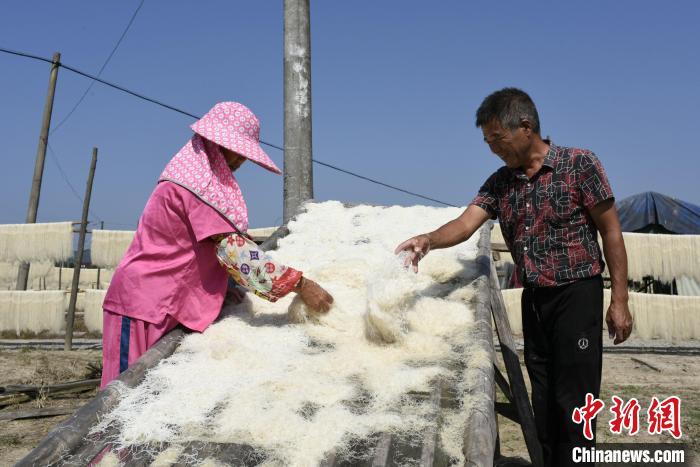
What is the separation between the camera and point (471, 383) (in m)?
2.02

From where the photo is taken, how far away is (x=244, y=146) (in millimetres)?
2500

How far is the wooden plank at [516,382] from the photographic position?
9.46ft

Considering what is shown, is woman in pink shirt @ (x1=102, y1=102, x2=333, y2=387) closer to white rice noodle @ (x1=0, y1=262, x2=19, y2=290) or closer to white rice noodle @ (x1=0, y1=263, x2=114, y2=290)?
white rice noodle @ (x1=0, y1=263, x2=114, y2=290)

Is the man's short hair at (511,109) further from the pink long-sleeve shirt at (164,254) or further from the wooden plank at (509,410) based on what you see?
the wooden plank at (509,410)

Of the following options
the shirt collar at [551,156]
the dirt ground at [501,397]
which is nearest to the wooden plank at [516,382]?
the shirt collar at [551,156]

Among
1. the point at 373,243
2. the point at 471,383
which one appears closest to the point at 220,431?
the point at 471,383

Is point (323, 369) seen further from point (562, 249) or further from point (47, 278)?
point (47, 278)

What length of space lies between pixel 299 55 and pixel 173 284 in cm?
333

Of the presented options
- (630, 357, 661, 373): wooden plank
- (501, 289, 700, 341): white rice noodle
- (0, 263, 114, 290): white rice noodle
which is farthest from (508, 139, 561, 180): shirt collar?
(0, 263, 114, 290): white rice noodle

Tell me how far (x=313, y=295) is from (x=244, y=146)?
73 centimetres

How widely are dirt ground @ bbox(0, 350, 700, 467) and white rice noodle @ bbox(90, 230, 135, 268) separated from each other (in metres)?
1.82

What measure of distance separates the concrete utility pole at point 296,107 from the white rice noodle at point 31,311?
271 inches

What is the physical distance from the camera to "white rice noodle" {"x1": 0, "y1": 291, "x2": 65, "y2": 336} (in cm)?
997

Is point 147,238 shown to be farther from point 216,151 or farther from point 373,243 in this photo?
point 373,243
